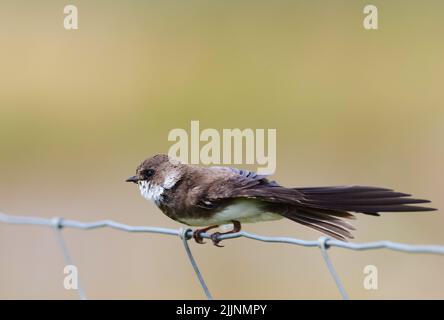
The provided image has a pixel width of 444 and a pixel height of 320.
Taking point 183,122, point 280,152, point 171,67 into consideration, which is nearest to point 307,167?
point 280,152

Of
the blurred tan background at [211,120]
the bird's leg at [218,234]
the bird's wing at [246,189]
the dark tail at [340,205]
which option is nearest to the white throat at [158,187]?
the bird's wing at [246,189]

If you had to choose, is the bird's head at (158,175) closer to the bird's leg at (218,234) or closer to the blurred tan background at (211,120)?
the bird's leg at (218,234)

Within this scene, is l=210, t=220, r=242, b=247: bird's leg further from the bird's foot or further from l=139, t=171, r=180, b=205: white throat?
l=139, t=171, r=180, b=205: white throat

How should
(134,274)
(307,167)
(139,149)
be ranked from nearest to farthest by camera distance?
(134,274), (307,167), (139,149)

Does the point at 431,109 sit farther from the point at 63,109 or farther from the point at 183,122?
the point at 63,109

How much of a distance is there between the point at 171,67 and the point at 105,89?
3.41 feet

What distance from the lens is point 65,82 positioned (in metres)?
11.6

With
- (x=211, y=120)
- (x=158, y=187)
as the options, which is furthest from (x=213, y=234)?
(x=211, y=120)

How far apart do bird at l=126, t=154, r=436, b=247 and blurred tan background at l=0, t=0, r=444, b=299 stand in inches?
99.1

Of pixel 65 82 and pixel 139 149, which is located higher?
pixel 65 82

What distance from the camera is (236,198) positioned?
4.20 m

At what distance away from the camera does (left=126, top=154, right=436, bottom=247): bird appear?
3.97m

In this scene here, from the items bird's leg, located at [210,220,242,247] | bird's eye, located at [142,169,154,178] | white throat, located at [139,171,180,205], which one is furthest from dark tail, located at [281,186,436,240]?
bird's eye, located at [142,169,154,178]

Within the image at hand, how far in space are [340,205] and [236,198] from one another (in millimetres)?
571
